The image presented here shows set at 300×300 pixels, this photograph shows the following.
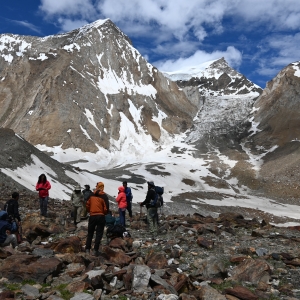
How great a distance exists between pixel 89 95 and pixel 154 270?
120 m

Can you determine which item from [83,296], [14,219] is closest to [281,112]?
[14,219]

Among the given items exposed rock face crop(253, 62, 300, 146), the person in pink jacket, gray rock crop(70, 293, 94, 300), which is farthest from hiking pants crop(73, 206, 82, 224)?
exposed rock face crop(253, 62, 300, 146)

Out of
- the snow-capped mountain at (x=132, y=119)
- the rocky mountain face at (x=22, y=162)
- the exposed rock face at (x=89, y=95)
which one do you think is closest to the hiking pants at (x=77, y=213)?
the rocky mountain face at (x=22, y=162)

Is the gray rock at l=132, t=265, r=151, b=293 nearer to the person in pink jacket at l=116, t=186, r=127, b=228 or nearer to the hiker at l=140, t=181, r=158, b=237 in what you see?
the hiker at l=140, t=181, r=158, b=237

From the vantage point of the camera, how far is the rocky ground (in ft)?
24.9

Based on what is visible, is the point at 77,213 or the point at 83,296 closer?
the point at 83,296

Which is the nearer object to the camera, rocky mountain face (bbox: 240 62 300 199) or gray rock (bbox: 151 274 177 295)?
gray rock (bbox: 151 274 177 295)

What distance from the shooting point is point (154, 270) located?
8.84 m

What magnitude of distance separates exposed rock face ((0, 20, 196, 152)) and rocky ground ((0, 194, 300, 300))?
9847 cm

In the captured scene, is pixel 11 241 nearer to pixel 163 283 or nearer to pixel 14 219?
pixel 14 219

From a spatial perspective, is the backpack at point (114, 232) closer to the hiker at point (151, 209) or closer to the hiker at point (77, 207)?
the hiker at point (151, 209)

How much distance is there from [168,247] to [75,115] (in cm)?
10674

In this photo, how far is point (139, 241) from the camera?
1266cm

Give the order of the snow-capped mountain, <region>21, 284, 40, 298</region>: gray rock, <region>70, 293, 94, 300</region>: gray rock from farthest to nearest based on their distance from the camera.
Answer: the snow-capped mountain, <region>21, 284, 40, 298</region>: gray rock, <region>70, 293, 94, 300</region>: gray rock
